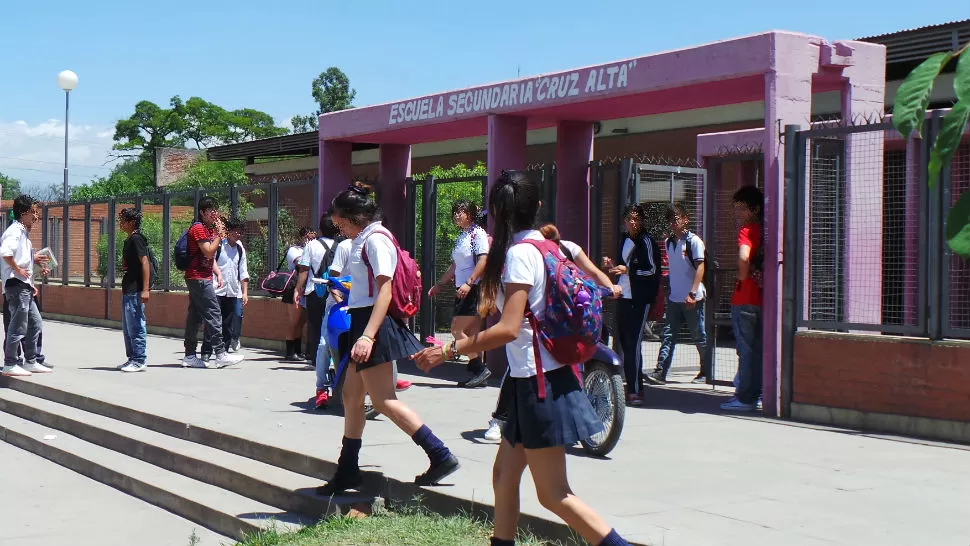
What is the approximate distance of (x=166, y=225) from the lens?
18891mm

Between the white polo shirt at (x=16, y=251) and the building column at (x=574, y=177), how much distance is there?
18.8ft

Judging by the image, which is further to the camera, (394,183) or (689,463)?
(394,183)

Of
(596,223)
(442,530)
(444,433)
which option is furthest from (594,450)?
(596,223)

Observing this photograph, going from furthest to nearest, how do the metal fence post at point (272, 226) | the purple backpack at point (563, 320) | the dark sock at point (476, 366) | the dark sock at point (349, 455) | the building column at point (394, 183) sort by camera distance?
the metal fence post at point (272, 226) < the building column at point (394, 183) < the dark sock at point (476, 366) < the dark sock at point (349, 455) < the purple backpack at point (563, 320)

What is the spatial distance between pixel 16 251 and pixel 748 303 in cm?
754

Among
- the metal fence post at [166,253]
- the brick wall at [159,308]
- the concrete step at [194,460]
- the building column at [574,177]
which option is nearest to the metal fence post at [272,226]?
the brick wall at [159,308]

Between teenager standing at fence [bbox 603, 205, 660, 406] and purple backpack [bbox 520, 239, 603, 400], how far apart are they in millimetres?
5456

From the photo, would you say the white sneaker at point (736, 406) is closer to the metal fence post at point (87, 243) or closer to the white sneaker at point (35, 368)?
the white sneaker at point (35, 368)

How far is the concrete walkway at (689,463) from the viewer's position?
5469 mm

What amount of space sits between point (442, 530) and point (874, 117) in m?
5.51

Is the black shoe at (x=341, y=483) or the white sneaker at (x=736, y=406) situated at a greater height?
the white sneaker at (x=736, y=406)

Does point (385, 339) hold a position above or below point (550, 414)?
above

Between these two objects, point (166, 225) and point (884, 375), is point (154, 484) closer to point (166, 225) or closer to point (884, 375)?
point (884, 375)

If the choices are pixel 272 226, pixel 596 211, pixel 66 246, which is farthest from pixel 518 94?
pixel 66 246
